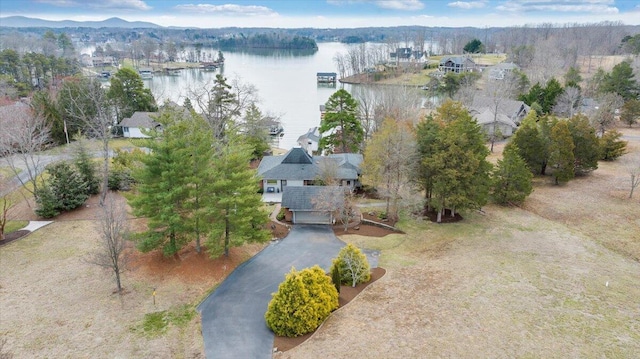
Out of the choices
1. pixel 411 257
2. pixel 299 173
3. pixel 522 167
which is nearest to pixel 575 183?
pixel 522 167

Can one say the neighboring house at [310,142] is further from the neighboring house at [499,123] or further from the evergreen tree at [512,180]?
the evergreen tree at [512,180]

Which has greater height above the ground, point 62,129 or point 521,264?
point 62,129

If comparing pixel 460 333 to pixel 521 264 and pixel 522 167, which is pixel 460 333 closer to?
pixel 521 264

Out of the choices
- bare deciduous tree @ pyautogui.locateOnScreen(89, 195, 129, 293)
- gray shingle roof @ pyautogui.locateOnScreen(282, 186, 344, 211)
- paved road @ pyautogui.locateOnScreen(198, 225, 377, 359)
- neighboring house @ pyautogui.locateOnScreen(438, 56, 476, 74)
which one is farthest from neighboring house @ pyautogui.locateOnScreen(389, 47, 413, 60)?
bare deciduous tree @ pyautogui.locateOnScreen(89, 195, 129, 293)

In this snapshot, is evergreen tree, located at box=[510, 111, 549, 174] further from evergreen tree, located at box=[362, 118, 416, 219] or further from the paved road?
the paved road

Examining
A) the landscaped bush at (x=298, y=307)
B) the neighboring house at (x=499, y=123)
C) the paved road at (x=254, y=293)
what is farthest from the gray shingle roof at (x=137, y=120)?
the neighboring house at (x=499, y=123)

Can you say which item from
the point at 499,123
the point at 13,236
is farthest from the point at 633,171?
the point at 13,236
